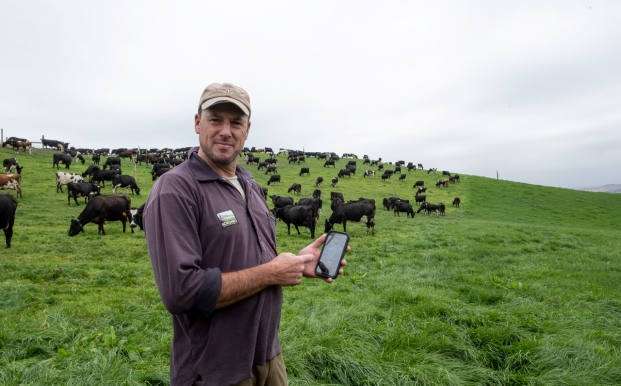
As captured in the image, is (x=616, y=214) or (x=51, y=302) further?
(x=616, y=214)

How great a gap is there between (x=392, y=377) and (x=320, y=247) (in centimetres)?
209

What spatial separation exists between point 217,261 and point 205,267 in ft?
0.23

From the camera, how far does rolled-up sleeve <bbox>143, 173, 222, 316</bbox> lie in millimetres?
1691

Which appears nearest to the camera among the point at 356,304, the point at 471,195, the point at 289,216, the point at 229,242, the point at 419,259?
the point at 229,242

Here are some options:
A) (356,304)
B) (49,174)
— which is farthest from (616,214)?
(49,174)

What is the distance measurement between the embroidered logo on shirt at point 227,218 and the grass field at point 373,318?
2535mm

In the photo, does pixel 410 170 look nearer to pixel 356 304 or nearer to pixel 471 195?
pixel 471 195

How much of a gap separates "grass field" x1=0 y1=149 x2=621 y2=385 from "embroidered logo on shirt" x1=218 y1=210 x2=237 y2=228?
2.54 meters

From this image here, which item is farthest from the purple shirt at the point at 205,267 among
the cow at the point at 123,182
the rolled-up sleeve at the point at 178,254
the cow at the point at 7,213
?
the cow at the point at 123,182

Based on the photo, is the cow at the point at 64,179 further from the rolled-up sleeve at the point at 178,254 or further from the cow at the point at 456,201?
the cow at the point at 456,201

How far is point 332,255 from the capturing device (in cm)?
246

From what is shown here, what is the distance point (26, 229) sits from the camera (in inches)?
560

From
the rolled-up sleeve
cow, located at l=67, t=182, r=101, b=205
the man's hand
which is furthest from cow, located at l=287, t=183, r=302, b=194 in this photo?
the rolled-up sleeve

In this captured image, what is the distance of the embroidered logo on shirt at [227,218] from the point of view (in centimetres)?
198
